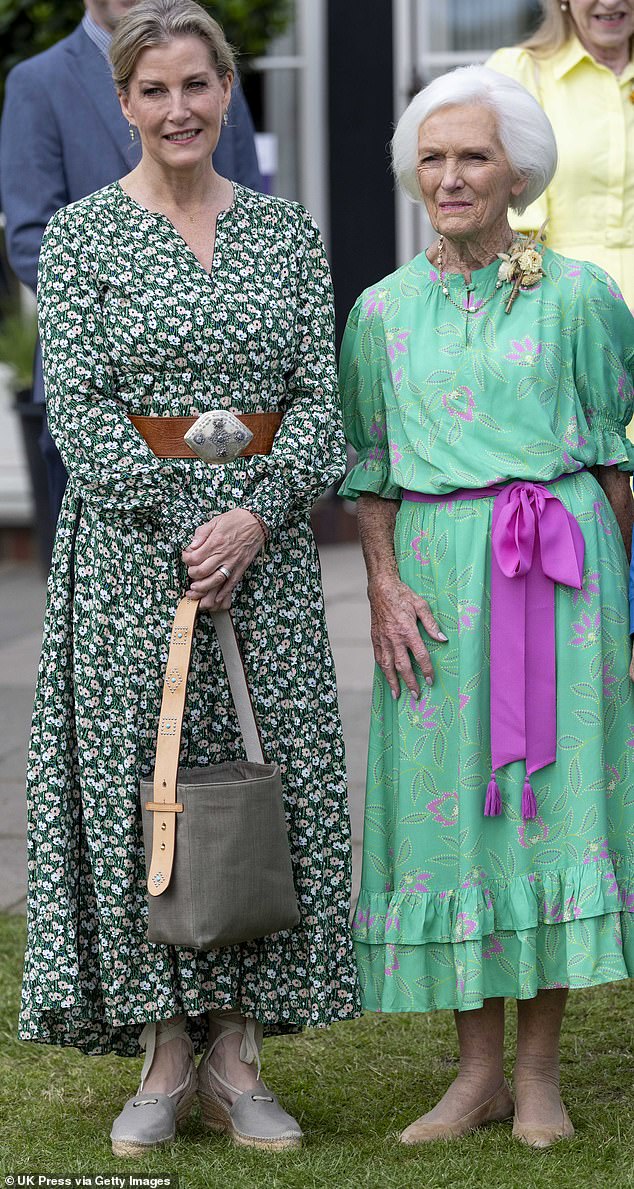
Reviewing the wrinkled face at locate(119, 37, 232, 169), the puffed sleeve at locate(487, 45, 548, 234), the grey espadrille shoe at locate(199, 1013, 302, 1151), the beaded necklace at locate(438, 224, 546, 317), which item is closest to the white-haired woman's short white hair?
the beaded necklace at locate(438, 224, 546, 317)

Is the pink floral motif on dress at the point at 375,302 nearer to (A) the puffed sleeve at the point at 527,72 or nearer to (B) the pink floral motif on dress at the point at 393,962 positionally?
(A) the puffed sleeve at the point at 527,72

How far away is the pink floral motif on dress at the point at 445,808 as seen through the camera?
10.6 ft

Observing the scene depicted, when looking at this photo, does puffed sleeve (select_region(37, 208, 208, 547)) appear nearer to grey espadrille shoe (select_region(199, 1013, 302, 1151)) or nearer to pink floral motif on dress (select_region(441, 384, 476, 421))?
pink floral motif on dress (select_region(441, 384, 476, 421))

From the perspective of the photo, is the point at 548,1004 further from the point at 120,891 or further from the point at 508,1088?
the point at 120,891

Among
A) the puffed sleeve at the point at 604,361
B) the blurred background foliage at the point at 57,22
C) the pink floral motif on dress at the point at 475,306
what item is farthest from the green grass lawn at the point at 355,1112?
the blurred background foliage at the point at 57,22

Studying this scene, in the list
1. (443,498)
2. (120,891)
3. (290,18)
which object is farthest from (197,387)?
(290,18)

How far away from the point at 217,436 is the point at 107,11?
169cm

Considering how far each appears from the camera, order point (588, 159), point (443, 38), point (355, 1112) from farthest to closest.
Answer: point (443, 38) → point (588, 159) → point (355, 1112)

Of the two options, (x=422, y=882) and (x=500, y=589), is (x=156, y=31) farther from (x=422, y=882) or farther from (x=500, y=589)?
(x=422, y=882)

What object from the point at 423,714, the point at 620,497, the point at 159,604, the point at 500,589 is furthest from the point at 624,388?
the point at 159,604

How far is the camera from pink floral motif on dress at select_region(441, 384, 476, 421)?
3.20 meters

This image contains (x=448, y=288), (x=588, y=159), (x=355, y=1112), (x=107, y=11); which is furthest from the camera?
(x=107, y=11)

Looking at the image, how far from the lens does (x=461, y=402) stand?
3201 mm

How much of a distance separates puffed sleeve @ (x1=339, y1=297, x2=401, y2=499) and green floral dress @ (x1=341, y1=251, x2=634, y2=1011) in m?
0.01
